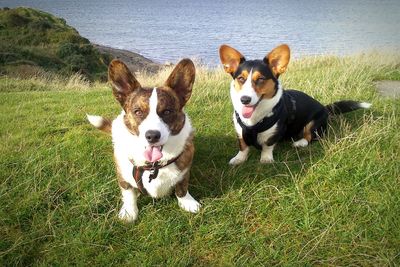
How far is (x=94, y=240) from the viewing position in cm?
238

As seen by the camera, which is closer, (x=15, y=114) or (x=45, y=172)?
(x=45, y=172)

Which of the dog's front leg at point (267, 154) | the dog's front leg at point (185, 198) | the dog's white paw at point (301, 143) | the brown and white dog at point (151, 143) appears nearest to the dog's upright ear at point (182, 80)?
the brown and white dog at point (151, 143)

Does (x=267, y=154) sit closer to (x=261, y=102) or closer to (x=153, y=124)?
(x=261, y=102)

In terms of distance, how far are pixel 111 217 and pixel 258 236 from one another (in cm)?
102

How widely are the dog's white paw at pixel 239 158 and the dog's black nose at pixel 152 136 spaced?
1281 millimetres

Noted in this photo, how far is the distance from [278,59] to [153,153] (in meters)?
1.58

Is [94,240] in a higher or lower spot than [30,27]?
higher

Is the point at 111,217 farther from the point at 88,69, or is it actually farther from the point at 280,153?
the point at 88,69

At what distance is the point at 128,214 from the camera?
2.58 metres

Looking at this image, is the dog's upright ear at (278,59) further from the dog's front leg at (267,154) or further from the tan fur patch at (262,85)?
the dog's front leg at (267,154)

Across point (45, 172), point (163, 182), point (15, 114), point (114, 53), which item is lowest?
point (114, 53)

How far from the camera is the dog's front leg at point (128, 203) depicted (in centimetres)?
258

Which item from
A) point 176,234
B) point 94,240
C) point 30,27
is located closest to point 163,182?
point 176,234

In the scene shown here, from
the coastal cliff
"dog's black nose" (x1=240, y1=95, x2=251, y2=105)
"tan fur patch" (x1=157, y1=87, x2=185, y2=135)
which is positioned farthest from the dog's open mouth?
the coastal cliff
